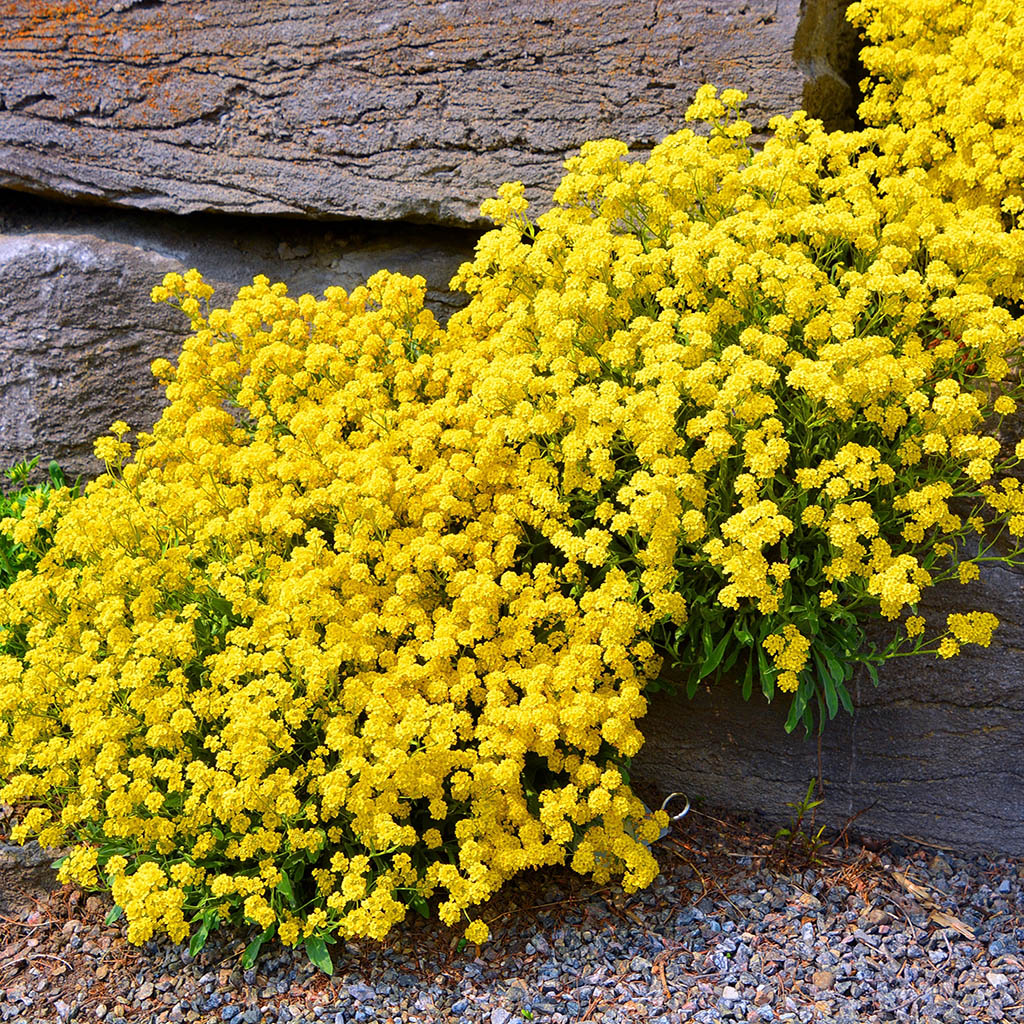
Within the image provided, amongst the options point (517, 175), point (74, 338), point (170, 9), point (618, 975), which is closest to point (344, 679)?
point (618, 975)

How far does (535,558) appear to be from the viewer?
3385mm

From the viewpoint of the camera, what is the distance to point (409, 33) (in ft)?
14.1

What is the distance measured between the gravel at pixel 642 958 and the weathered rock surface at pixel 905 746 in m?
0.12

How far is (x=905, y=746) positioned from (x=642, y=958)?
1064mm

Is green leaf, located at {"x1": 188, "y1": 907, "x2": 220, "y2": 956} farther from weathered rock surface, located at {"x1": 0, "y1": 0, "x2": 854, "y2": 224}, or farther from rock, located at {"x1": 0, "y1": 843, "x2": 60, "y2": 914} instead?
weathered rock surface, located at {"x1": 0, "y1": 0, "x2": 854, "y2": 224}

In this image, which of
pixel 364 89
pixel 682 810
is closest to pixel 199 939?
pixel 682 810

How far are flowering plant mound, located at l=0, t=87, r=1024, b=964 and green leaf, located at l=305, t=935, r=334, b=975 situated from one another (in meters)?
0.01

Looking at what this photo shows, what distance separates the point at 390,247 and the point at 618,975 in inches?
128

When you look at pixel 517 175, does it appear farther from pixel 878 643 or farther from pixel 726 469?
pixel 878 643

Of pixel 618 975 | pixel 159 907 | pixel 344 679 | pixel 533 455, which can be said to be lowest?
pixel 618 975

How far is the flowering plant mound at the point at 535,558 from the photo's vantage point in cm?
263

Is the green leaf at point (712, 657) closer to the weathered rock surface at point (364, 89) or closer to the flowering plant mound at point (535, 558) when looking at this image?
the flowering plant mound at point (535, 558)

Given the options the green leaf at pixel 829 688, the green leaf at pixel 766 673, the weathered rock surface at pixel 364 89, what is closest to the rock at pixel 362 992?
the green leaf at pixel 766 673

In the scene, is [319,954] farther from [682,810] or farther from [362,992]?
[682,810]
